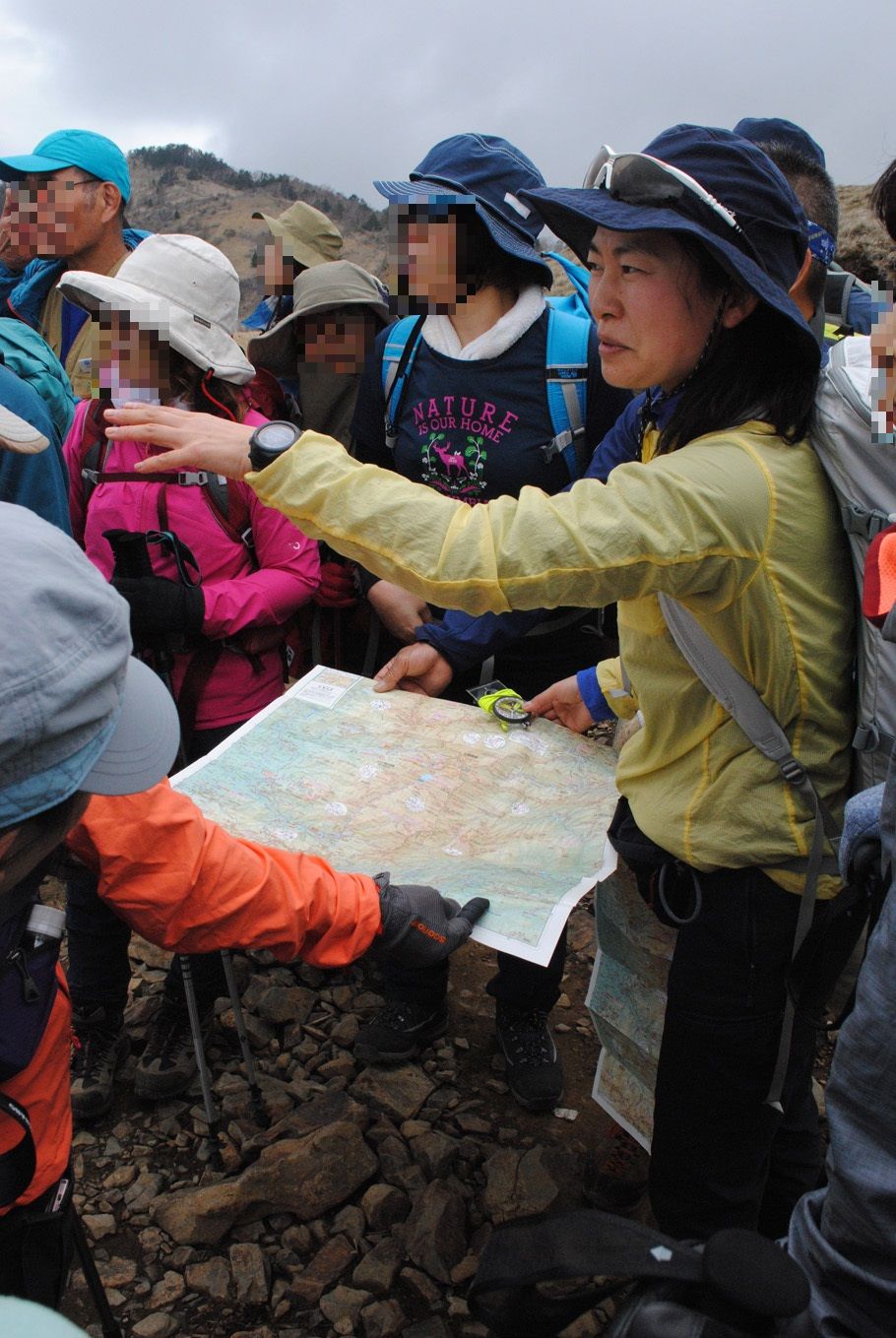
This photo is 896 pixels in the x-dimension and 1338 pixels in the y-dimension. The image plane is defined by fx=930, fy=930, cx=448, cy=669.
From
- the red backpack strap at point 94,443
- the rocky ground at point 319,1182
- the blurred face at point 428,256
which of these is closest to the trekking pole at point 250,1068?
the rocky ground at point 319,1182

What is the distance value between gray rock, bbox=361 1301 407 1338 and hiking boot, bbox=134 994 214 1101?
37.9 inches

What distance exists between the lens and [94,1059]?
302 cm

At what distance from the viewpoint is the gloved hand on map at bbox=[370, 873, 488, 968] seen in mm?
1954

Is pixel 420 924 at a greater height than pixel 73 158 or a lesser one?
lesser

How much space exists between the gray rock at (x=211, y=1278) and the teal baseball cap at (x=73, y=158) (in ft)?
14.3

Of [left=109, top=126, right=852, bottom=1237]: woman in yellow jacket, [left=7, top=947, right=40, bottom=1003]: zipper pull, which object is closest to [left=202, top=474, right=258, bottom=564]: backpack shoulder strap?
[left=109, top=126, right=852, bottom=1237]: woman in yellow jacket

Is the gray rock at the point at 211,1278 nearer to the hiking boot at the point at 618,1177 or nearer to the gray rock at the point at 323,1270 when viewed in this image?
the gray rock at the point at 323,1270

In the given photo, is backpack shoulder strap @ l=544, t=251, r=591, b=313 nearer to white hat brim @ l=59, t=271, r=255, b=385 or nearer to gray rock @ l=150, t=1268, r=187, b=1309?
white hat brim @ l=59, t=271, r=255, b=385

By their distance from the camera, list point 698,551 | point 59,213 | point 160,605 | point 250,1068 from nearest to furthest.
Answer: point 698,551, point 160,605, point 250,1068, point 59,213

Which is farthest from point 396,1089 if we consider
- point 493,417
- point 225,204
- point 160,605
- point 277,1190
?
point 225,204

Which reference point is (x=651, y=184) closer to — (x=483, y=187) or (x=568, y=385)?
(x=568, y=385)

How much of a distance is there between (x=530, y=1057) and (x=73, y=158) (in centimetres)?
426

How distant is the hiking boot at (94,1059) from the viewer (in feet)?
9.63

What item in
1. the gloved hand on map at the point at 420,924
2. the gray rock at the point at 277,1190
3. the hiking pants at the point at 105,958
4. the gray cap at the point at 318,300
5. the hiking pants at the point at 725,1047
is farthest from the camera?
the gray cap at the point at 318,300
